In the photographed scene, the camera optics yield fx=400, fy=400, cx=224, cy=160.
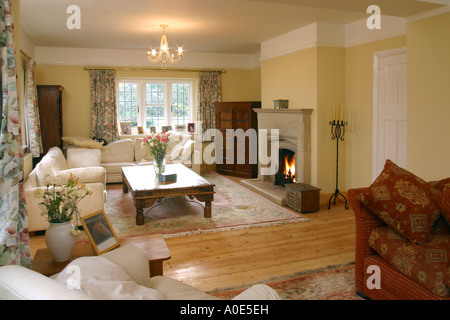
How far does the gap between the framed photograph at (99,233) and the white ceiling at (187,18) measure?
249cm

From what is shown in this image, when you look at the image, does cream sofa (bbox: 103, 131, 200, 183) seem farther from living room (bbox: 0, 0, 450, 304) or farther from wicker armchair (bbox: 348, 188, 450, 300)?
wicker armchair (bbox: 348, 188, 450, 300)

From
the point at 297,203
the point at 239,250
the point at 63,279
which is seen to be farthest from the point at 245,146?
the point at 63,279

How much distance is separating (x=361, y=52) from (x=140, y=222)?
3967mm

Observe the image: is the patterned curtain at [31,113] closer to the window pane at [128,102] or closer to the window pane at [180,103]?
the window pane at [128,102]

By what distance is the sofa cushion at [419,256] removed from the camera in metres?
2.39

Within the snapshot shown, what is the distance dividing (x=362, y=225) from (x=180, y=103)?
22.0ft

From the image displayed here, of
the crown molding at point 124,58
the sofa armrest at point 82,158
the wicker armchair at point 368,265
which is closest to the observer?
the wicker armchair at point 368,265

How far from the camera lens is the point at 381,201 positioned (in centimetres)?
274

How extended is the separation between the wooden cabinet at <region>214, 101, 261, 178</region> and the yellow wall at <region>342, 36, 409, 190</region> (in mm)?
2148

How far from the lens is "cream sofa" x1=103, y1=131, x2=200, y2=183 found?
757 centimetres

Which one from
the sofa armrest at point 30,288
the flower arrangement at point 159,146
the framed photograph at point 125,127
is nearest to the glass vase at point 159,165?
the flower arrangement at point 159,146

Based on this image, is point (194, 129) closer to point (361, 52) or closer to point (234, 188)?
point (234, 188)

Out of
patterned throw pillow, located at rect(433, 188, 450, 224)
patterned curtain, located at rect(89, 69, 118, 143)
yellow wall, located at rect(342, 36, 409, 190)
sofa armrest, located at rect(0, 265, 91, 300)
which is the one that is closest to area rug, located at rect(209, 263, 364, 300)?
patterned throw pillow, located at rect(433, 188, 450, 224)

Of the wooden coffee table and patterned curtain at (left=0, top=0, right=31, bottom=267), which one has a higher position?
patterned curtain at (left=0, top=0, right=31, bottom=267)
